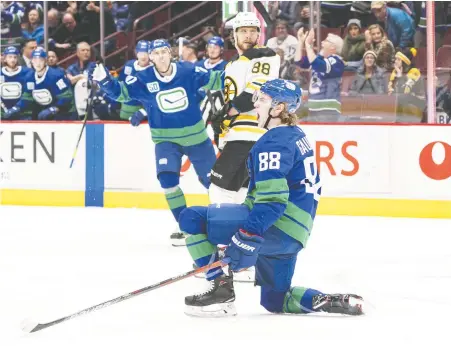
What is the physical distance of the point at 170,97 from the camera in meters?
6.10

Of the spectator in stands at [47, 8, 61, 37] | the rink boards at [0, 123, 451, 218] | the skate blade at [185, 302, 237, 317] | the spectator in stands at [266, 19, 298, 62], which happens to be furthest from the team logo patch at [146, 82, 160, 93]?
the spectator in stands at [47, 8, 61, 37]

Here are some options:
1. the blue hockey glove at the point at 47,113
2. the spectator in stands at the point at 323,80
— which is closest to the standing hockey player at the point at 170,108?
the spectator in stands at the point at 323,80

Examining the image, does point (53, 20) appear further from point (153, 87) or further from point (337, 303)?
point (337, 303)

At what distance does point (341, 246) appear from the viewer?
6.09 metres

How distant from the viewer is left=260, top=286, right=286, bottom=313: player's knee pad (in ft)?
12.8

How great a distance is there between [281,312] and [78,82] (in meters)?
5.53

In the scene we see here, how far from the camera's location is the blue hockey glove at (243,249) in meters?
3.59

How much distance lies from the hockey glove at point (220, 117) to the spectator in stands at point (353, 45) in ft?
8.88

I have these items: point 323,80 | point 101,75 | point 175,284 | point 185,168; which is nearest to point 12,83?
point 185,168

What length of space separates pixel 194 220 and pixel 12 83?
18.4 ft

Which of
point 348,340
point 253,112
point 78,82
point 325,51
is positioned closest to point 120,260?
point 253,112

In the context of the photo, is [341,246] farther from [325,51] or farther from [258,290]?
[325,51]

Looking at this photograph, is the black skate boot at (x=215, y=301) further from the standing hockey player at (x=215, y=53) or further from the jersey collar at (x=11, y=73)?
the jersey collar at (x=11, y=73)

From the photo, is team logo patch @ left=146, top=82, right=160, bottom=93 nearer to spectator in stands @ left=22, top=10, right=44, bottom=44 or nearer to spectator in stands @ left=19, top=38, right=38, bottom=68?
spectator in stands @ left=19, top=38, right=38, bottom=68
